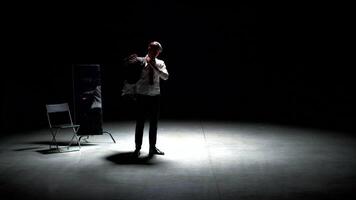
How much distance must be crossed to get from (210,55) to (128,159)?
259 inches

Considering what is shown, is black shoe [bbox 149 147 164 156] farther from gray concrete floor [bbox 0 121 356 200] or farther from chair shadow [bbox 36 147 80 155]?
chair shadow [bbox 36 147 80 155]

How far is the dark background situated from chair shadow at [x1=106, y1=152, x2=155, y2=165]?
13.8 feet

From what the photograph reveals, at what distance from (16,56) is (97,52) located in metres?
2.15

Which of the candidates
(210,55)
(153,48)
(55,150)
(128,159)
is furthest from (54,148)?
(210,55)

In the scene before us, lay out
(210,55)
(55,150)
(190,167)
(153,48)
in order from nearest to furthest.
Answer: (190,167) → (153,48) → (55,150) → (210,55)

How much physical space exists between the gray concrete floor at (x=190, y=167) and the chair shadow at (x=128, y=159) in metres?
0.01

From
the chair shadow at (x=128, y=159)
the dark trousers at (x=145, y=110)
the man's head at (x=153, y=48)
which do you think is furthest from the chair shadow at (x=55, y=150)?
the man's head at (x=153, y=48)

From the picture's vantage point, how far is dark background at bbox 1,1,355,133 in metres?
10.6

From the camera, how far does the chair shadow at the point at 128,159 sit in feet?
19.0

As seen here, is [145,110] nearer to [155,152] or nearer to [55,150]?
[155,152]

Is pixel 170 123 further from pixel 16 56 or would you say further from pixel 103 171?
pixel 103 171

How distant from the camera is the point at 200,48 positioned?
1198cm

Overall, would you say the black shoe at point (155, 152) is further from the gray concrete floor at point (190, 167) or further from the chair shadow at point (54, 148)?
the chair shadow at point (54, 148)

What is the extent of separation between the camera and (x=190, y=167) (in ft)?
18.0
